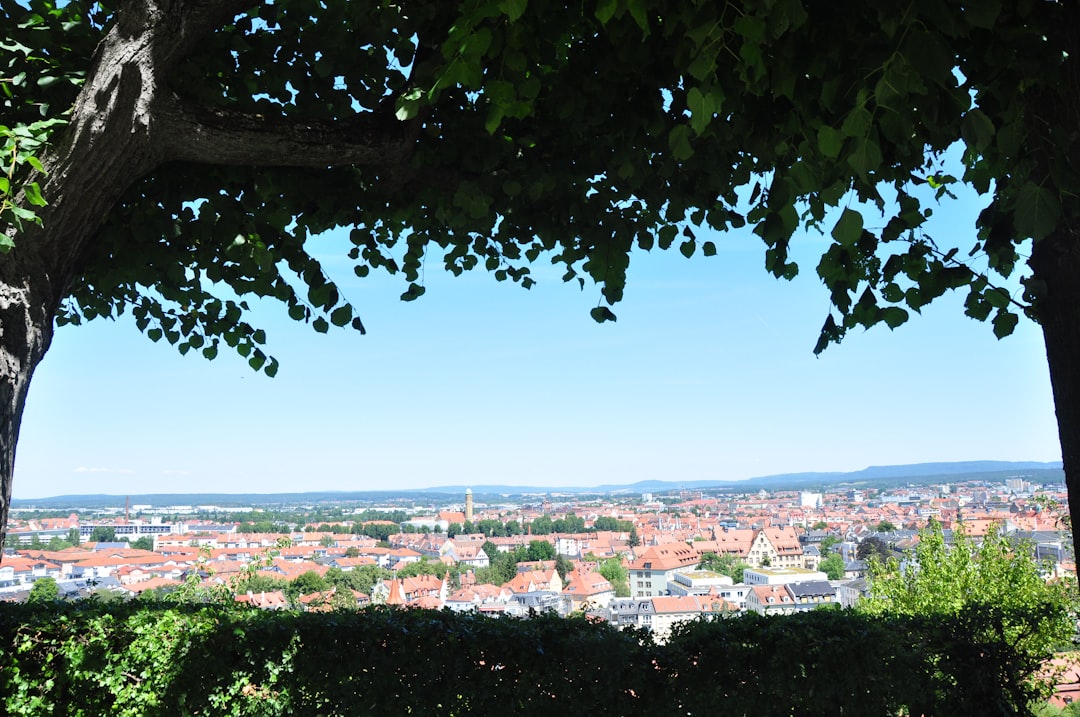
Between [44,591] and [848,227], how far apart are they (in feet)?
21.4

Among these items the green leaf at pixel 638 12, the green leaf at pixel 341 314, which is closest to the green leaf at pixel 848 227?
the green leaf at pixel 638 12

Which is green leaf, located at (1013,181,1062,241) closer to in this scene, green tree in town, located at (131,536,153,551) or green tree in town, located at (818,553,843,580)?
green tree in town, located at (131,536,153,551)

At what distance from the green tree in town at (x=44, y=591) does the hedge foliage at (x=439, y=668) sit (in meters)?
0.52

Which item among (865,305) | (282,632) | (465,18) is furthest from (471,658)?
(465,18)

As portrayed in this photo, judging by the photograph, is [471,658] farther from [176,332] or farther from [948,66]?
[948,66]

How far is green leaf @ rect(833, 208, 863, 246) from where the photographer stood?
226 cm

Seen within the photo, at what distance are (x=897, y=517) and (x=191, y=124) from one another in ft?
151

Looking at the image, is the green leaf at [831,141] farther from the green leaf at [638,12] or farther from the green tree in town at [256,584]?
A: the green tree in town at [256,584]

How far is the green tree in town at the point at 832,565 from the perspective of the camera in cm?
3039

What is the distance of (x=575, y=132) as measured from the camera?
12.9ft

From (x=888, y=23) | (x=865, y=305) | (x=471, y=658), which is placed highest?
(x=888, y=23)

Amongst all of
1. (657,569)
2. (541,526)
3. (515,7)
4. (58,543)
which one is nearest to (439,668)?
(515,7)

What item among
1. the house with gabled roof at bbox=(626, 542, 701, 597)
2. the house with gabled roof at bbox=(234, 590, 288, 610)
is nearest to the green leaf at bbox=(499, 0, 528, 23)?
the house with gabled roof at bbox=(234, 590, 288, 610)

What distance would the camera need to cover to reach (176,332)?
579cm
